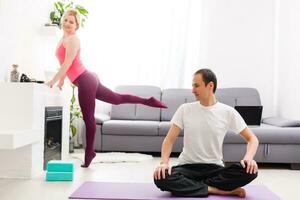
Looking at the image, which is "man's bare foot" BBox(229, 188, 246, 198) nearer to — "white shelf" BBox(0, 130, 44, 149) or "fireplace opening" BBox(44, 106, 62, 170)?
"white shelf" BBox(0, 130, 44, 149)

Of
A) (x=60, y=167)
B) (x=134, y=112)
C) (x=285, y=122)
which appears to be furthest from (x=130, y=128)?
(x=285, y=122)

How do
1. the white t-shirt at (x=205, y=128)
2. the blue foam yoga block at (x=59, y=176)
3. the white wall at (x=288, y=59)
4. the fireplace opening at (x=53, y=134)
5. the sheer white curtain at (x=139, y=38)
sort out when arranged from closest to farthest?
the white t-shirt at (x=205, y=128) → the blue foam yoga block at (x=59, y=176) → the fireplace opening at (x=53, y=134) → the white wall at (x=288, y=59) → the sheer white curtain at (x=139, y=38)

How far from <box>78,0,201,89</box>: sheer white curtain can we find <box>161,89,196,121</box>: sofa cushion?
366 millimetres

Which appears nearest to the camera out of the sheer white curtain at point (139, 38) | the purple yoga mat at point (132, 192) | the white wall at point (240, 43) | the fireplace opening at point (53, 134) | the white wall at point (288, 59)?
the purple yoga mat at point (132, 192)

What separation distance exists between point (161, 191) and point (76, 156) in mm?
2138

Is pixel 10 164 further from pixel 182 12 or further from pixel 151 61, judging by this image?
pixel 182 12

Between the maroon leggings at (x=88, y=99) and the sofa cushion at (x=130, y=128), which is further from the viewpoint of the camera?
the sofa cushion at (x=130, y=128)

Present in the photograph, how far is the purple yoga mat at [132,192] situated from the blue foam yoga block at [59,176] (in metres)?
0.29

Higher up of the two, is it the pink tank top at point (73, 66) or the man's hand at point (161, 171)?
the pink tank top at point (73, 66)

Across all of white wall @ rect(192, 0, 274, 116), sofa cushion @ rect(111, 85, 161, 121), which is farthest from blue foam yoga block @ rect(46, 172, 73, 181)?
white wall @ rect(192, 0, 274, 116)

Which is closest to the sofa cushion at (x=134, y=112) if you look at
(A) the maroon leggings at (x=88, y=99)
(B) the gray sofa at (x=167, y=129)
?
(B) the gray sofa at (x=167, y=129)

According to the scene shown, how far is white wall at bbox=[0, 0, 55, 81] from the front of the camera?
Result: 4004 mm

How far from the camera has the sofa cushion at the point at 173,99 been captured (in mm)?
5641

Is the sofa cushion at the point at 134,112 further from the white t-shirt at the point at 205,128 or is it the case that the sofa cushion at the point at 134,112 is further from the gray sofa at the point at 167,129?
the white t-shirt at the point at 205,128
